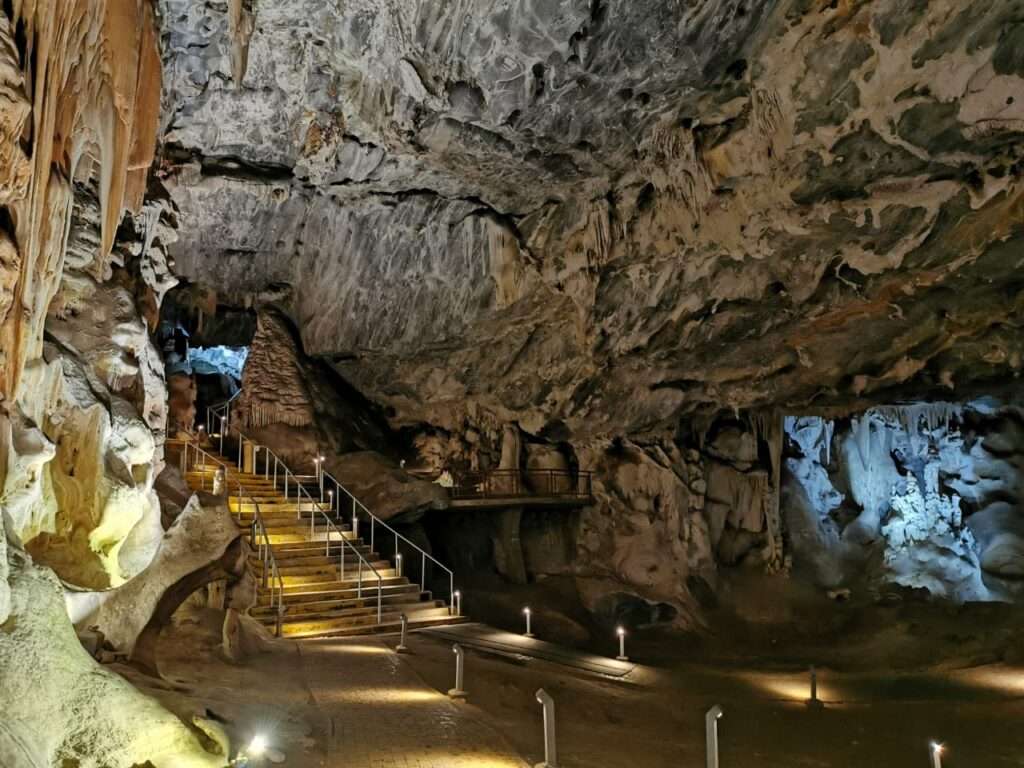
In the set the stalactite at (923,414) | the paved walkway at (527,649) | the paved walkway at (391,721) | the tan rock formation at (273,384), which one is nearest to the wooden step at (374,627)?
the paved walkway at (527,649)

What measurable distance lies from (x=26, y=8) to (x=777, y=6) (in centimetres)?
821

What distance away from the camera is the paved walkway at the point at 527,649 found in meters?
10.9

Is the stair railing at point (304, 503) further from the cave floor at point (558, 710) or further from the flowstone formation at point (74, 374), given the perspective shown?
the flowstone formation at point (74, 374)

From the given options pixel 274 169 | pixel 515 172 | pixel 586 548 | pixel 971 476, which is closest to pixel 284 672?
pixel 515 172

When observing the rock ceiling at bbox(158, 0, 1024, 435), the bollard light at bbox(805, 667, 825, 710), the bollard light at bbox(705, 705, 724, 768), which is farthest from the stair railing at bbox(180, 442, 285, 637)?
the bollard light at bbox(805, 667, 825, 710)

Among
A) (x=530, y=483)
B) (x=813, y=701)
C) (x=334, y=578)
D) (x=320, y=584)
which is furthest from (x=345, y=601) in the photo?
(x=530, y=483)

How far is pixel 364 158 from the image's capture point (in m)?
14.0

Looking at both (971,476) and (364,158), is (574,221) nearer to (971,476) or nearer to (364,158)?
(364,158)

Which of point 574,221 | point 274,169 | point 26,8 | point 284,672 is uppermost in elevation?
point 274,169

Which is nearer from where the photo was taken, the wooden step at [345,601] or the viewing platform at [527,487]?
the wooden step at [345,601]

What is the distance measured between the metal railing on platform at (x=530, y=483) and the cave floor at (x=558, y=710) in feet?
28.4

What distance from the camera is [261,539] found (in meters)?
13.5

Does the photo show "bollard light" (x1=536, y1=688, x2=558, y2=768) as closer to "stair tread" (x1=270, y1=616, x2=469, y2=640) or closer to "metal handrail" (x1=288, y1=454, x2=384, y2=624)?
"stair tread" (x1=270, y1=616, x2=469, y2=640)

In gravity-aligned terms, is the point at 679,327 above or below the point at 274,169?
below
